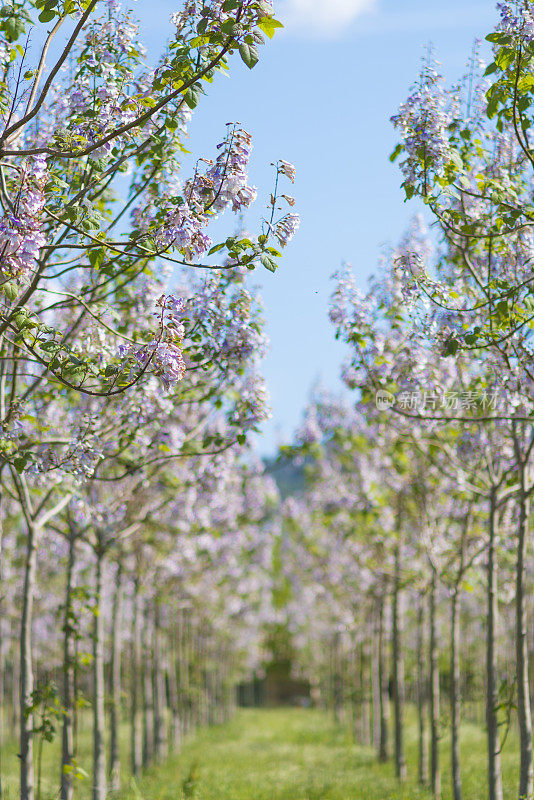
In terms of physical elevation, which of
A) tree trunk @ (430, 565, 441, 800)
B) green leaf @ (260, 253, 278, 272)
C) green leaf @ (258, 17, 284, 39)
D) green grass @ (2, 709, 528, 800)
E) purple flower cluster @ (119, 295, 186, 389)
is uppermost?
green leaf @ (258, 17, 284, 39)

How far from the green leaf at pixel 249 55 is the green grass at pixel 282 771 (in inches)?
274

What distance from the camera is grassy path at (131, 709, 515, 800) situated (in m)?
12.0

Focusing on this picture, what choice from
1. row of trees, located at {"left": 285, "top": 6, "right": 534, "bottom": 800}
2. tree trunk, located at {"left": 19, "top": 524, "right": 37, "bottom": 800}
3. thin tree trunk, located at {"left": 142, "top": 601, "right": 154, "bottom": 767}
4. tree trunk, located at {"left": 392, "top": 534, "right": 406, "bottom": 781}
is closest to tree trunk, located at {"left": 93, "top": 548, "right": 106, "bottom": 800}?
tree trunk, located at {"left": 19, "top": 524, "right": 37, "bottom": 800}

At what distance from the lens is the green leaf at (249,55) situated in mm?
4625

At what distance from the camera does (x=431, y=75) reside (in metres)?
7.18

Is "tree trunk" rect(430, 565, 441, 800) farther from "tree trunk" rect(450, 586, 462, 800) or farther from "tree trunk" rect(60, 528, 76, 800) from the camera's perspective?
"tree trunk" rect(60, 528, 76, 800)

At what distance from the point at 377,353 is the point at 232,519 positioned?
35.4 feet

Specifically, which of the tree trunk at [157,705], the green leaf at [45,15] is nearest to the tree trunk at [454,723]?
the tree trunk at [157,705]

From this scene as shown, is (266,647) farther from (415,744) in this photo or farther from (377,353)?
(377,353)

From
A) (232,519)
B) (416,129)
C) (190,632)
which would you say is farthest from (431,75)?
(190,632)

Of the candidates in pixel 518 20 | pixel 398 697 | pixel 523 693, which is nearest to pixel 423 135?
pixel 518 20

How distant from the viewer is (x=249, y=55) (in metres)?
4.64

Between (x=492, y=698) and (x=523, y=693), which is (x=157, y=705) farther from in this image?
(x=523, y=693)

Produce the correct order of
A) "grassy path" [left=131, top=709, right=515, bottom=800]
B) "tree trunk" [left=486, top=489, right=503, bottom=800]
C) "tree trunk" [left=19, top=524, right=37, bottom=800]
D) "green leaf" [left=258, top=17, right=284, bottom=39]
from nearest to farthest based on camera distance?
"green leaf" [left=258, top=17, right=284, bottom=39] → "tree trunk" [left=19, top=524, right=37, bottom=800] → "tree trunk" [left=486, top=489, right=503, bottom=800] → "grassy path" [left=131, top=709, right=515, bottom=800]
